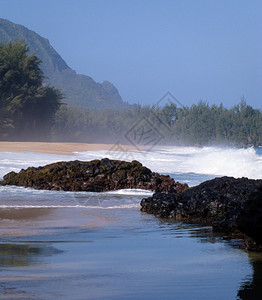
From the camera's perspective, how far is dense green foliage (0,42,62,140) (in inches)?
1923

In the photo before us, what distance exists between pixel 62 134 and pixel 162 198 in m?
68.6

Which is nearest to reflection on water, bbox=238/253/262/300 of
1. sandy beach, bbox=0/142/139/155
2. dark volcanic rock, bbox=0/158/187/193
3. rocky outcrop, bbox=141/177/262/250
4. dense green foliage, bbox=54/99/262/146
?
rocky outcrop, bbox=141/177/262/250

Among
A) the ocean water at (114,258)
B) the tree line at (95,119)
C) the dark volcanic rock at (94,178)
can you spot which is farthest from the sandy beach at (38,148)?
the ocean water at (114,258)

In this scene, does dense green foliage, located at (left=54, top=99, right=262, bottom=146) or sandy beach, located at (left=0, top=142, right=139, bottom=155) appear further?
dense green foliage, located at (left=54, top=99, right=262, bottom=146)

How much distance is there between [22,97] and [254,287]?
4900cm

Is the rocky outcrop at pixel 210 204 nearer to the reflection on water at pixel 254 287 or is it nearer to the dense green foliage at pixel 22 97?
the reflection on water at pixel 254 287

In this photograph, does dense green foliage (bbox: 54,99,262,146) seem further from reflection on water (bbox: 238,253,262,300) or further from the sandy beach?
reflection on water (bbox: 238,253,262,300)

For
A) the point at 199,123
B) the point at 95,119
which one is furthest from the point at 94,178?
the point at 199,123

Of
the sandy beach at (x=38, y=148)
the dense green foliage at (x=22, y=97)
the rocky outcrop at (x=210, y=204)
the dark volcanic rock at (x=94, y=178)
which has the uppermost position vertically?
the dense green foliage at (x=22, y=97)

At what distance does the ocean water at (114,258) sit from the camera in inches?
123

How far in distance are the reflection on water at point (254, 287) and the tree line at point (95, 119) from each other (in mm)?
39998

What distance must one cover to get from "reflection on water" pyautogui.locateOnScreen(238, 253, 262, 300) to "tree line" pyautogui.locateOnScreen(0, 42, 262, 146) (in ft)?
131

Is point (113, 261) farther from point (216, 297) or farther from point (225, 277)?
point (216, 297)

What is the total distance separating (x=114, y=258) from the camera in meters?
4.15
